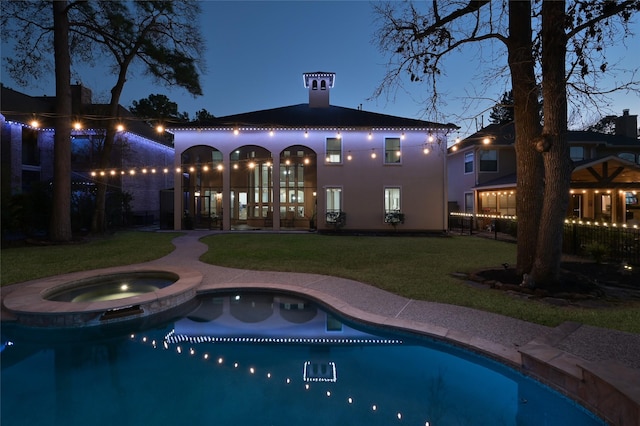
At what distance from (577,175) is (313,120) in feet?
42.7

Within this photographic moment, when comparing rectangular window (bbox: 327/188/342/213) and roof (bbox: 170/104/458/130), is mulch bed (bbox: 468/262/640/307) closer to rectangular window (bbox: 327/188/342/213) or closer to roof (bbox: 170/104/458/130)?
roof (bbox: 170/104/458/130)

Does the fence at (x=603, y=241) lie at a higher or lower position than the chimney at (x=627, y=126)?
lower

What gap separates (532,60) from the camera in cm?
614

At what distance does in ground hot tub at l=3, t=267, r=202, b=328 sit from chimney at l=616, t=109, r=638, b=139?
28823mm

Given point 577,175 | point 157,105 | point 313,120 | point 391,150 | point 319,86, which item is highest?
point 157,105

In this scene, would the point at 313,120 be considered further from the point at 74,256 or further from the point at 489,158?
the point at 74,256

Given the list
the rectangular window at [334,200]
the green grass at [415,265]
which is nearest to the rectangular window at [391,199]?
the rectangular window at [334,200]

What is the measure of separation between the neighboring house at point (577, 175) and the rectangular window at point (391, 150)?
140 inches

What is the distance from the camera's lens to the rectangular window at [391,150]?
17188 mm

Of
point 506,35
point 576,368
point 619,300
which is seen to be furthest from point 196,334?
point 506,35

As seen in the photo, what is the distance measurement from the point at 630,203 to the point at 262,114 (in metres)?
20.1

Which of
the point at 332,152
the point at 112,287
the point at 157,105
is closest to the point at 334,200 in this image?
the point at 332,152

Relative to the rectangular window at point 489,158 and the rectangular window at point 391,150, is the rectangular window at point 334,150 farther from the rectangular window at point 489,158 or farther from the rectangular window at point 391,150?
the rectangular window at point 489,158

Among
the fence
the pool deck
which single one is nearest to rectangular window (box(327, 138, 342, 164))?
the fence
